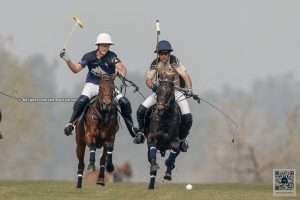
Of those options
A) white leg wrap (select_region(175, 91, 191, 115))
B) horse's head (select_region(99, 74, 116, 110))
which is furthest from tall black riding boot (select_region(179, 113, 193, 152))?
horse's head (select_region(99, 74, 116, 110))

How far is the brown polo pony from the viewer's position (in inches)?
1215

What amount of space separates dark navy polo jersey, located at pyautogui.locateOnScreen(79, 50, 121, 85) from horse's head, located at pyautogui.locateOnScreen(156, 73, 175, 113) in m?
1.65

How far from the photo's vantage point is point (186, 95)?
33.2 m

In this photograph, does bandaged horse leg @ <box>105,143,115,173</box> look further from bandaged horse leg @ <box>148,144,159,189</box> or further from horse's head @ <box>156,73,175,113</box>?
horse's head @ <box>156,73,175,113</box>

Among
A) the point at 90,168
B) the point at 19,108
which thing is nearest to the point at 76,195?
the point at 90,168

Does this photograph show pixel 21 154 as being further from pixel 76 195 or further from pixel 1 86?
pixel 76 195

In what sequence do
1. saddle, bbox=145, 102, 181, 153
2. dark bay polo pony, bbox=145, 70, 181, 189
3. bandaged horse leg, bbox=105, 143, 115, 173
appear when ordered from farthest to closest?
saddle, bbox=145, 102, 181, 153, bandaged horse leg, bbox=105, 143, 115, 173, dark bay polo pony, bbox=145, 70, 181, 189

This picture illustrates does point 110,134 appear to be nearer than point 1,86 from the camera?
Yes

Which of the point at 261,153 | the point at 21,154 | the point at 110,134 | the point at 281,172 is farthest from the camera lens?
the point at 21,154

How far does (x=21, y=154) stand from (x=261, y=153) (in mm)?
28236

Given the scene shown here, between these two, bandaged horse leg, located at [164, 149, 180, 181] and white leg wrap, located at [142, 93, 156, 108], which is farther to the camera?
bandaged horse leg, located at [164, 149, 180, 181]

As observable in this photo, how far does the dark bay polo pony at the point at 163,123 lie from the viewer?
3114 centimetres

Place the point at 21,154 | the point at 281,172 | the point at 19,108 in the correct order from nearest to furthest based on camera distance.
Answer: the point at 281,172
the point at 19,108
the point at 21,154

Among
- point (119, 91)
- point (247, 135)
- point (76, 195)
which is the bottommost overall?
point (76, 195)
